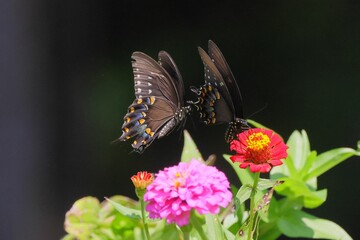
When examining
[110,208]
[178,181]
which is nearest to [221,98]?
[110,208]

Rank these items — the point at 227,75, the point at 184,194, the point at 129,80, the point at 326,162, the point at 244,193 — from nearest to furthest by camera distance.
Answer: the point at 184,194 < the point at 244,193 < the point at 227,75 < the point at 326,162 < the point at 129,80

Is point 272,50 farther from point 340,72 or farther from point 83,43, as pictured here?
point 83,43

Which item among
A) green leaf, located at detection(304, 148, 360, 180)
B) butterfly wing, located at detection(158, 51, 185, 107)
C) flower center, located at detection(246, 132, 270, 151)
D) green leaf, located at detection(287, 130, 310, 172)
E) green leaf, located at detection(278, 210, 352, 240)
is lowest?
green leaf, located at detection(278, 210, 352, 240)

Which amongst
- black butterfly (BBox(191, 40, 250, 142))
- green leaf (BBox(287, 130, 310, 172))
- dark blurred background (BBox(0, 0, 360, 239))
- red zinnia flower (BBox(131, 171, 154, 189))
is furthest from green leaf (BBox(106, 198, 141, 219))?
dark blurred background (BBox(0, 0, 360, 239))

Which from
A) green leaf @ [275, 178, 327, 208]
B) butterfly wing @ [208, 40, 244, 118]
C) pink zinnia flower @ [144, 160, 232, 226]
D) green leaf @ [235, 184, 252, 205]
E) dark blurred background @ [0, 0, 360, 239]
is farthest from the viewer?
dark blurred background @ [0, 0, 360, 239]

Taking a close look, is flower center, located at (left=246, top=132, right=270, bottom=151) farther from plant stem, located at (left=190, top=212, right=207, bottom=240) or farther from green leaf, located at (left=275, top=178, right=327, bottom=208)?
green leaf, located at (left=275, top=178, right=327, bottom=208)

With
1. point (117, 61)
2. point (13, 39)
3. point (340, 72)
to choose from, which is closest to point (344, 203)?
point (340, 72)

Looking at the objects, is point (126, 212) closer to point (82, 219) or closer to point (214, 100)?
point (82, 219)
